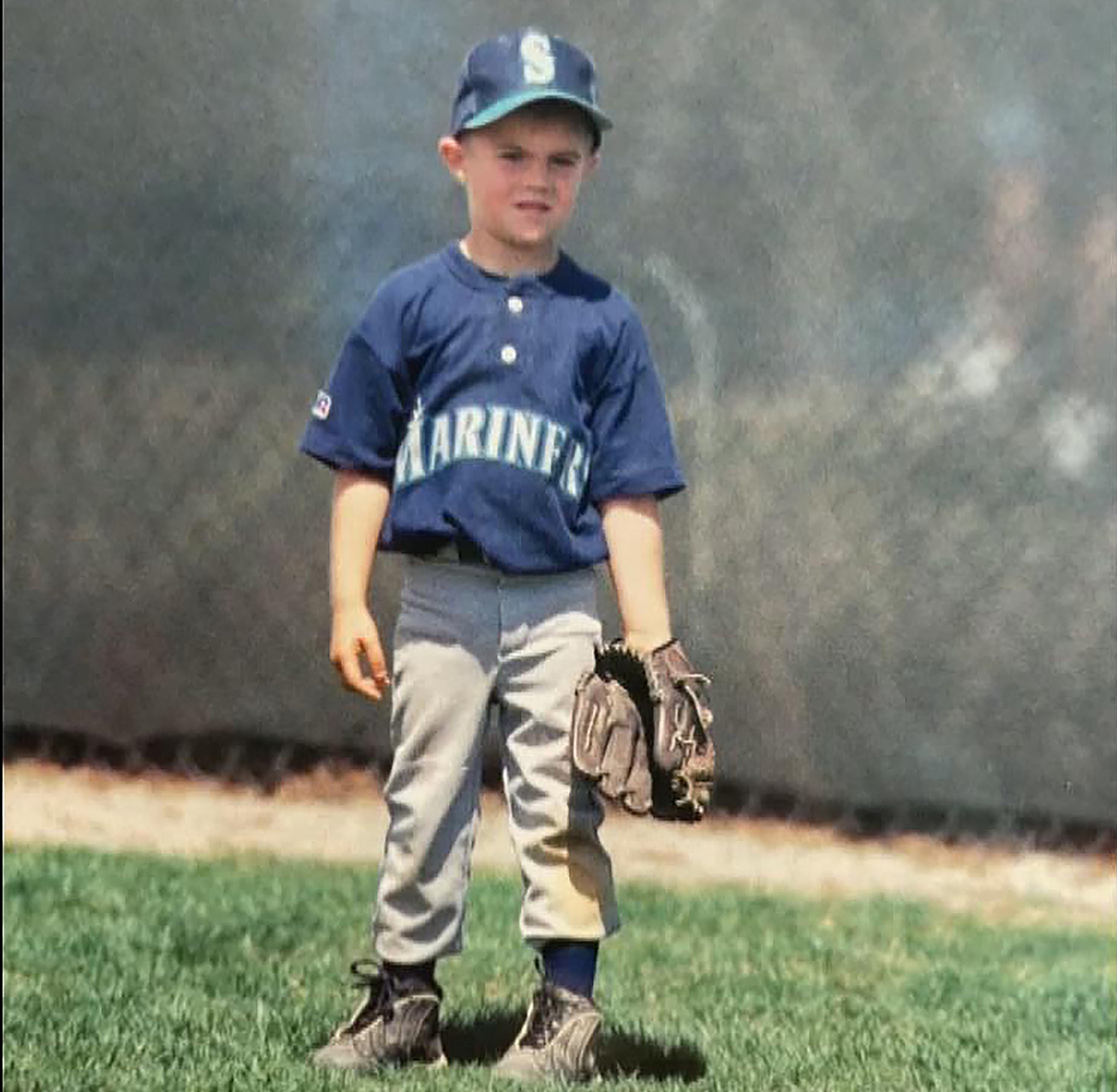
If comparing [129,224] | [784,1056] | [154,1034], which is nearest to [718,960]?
[784,1056]

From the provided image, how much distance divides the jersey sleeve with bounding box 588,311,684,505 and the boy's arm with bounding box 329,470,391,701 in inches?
12.2

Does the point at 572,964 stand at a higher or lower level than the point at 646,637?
lower

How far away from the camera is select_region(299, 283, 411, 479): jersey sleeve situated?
328 centimetres

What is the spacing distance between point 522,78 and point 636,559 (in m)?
0.67

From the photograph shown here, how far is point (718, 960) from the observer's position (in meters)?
4.27

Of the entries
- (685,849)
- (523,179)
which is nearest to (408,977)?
(523,179)

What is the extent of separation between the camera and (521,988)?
3.98 m

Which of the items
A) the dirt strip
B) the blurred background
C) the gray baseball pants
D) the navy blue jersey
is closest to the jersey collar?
the navy blue jersey

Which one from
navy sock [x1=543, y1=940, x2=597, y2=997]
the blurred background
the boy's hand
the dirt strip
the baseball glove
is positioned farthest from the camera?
the dirt strip

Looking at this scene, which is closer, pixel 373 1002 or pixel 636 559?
pixel 636 559

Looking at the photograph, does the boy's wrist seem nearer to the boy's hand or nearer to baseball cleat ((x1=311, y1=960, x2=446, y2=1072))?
the boy's hand

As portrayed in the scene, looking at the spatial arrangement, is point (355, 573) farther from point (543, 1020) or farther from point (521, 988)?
point (521, 988)

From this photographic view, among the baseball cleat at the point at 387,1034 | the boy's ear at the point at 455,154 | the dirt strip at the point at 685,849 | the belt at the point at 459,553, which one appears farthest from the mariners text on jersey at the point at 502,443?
the dirt strip at the point at 685,849

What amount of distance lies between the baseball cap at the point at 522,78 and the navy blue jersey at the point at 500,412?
216mm
